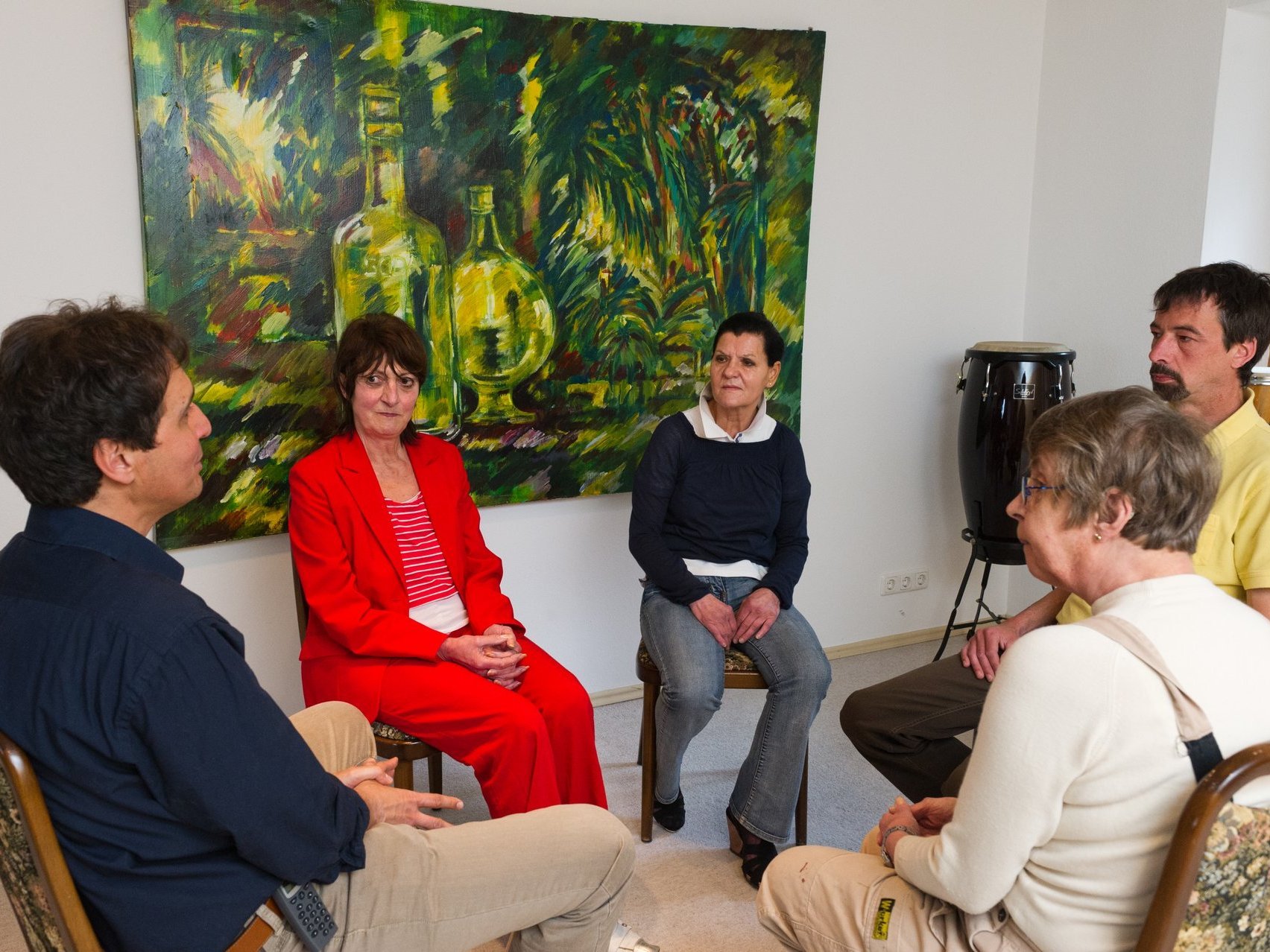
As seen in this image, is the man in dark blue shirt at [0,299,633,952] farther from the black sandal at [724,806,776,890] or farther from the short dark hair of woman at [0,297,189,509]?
the black sandal at [724,806,776,890]

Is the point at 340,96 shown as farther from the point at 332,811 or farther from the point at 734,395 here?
the point at 332,811

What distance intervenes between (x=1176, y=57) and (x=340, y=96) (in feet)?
8.80

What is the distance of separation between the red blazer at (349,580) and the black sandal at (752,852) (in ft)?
2.64

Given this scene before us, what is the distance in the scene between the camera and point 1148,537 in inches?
52.4

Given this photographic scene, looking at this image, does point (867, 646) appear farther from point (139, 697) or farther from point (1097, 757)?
point (139, 697)

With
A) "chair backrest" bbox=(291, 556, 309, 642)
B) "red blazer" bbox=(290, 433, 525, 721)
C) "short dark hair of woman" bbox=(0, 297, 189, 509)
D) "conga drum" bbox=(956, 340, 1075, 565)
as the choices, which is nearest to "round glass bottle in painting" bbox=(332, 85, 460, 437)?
"red blazer" bbox=(290, 433, 525, 721)

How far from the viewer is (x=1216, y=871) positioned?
114 centimetres

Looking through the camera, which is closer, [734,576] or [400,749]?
[400,749]

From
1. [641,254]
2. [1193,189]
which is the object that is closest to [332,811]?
[641,254]

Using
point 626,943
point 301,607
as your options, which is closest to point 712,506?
point 301,607

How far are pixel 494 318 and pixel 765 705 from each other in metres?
1.31

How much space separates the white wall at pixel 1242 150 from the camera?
11.2 ft

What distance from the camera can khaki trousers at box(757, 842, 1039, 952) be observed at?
139 cm

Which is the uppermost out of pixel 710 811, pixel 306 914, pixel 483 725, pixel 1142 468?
pixel 1142 468
